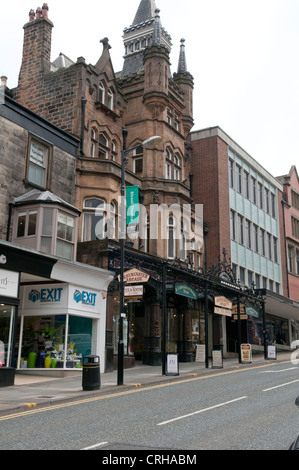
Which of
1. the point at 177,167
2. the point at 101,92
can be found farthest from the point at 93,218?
the point at 177,167

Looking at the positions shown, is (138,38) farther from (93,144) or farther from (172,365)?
(172,365)

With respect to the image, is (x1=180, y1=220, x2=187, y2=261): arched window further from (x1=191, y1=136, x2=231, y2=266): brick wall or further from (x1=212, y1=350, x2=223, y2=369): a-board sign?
(x1=212, y1=350, x2=223, y2=369): a-board sign

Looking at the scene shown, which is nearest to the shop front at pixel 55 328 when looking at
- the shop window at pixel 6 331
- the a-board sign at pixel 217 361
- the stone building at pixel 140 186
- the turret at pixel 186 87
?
the stone building at pixel 140 186

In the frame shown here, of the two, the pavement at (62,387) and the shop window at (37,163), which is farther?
the shop window at (37,163)

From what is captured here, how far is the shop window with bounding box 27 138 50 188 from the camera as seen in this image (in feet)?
73.3

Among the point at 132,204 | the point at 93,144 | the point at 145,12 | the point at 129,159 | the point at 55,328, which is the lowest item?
the point at 55,328

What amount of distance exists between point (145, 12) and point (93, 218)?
22.8 metres

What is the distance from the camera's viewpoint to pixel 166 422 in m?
9.98

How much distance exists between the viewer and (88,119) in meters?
27.2

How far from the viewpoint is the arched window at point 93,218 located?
2470 cm

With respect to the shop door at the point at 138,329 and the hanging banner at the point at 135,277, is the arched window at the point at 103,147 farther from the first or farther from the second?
the hanging banner at the point at 135,277

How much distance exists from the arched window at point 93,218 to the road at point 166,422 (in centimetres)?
1057
